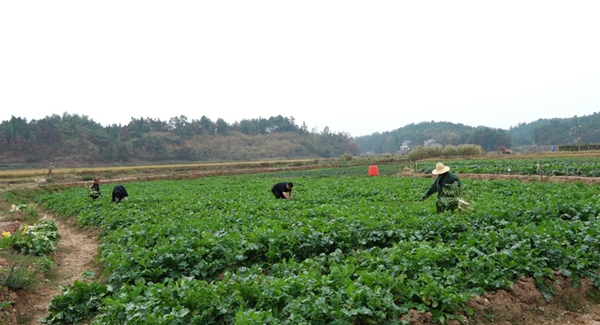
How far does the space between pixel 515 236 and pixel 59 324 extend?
7726 millimetres

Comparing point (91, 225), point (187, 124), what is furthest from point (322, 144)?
point (91, 225)

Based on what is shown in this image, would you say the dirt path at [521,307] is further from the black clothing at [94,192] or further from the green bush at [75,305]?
the black clothing at [94,192]

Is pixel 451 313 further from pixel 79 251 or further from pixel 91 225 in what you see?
pixel 91 225

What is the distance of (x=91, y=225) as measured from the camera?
14664mm

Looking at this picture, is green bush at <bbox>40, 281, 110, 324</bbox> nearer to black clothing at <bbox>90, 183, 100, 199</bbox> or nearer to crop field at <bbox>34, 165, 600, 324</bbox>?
crop field at <bbox>34, 165, 600, 324</bbox>

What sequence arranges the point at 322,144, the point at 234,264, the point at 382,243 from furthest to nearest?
1. the point at 322,144
2. the point at 382,243
3. the point at 234,264

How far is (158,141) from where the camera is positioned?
11200 centimetres

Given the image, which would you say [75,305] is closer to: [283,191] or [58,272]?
[58,272]

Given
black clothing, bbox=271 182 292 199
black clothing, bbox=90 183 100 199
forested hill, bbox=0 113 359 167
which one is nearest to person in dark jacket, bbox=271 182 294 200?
black clothing, bbox=271 182 292 199

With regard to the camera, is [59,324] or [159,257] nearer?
[59,324]

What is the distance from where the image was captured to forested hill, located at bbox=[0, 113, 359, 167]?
91.3 m

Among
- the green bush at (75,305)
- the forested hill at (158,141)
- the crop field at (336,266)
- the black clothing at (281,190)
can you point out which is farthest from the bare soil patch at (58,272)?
the forested hill at (158,141)

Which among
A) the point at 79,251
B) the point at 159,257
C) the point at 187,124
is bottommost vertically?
the point at 79,251

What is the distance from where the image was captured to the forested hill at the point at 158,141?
9131 cm
